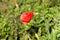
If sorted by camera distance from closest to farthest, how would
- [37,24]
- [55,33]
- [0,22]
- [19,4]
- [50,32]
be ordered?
[55,33] → [50,32] → [37,24] → [0,22] → [19,4]

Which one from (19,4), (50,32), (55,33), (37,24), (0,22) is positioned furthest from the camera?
(19,4)

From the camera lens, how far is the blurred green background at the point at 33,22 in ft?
7.06

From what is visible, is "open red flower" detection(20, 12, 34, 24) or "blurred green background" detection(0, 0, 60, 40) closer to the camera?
"blurred green background" detection(0, 0, 60, 40)

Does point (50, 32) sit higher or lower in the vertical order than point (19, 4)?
lower

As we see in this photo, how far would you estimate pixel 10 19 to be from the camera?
2.43m

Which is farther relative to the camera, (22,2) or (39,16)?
(22,2)

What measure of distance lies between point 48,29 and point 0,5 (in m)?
0.92

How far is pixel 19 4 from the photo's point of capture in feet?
8.70

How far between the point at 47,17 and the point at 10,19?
0.48 meters

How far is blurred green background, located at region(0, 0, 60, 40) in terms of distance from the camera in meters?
2.15

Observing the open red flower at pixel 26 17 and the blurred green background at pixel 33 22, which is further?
the open red flower at pixel 26 17

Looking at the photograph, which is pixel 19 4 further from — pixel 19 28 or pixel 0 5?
pixel 19 28

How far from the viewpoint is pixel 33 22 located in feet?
7.34

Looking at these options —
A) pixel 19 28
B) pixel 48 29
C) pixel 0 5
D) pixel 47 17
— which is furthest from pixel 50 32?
pixel 0 5
